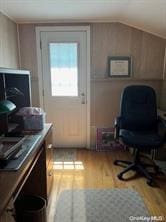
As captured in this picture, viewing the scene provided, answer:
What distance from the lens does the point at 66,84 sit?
3.48 m

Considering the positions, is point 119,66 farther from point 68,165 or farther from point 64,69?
point 68,165

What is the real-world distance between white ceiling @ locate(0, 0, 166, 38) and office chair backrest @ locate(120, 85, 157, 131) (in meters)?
0.92

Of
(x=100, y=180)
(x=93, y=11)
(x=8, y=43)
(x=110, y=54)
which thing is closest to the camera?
(x=100, y=180)

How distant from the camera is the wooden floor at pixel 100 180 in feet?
7.26

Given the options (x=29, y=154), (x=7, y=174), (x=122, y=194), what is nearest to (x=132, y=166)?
(x=122, y=194)

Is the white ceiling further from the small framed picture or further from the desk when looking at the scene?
the desk

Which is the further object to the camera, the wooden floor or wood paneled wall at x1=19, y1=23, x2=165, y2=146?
wood paneled wall at x1=19, y1=23, x2=165, y2=146

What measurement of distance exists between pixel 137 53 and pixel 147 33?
339 millimetres

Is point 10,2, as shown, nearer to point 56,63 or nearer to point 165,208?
point 56,63

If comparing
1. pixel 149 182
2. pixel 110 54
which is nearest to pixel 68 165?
pixel 149 182

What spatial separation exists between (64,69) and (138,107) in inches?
53.1

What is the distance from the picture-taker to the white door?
3.34 meters

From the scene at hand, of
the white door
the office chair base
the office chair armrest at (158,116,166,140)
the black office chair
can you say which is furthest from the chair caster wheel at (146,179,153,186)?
the white door

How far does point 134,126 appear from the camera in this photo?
2.99m
